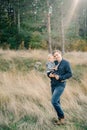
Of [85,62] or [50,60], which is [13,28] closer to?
[85,62]

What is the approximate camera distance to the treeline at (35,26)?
30641 mm

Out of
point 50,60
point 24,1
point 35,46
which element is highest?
point 24,1

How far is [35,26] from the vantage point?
31.9 meters

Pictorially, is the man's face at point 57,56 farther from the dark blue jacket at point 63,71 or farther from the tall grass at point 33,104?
the tall grass at point 33,104

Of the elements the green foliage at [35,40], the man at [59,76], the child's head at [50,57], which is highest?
the child's head at [50,57]

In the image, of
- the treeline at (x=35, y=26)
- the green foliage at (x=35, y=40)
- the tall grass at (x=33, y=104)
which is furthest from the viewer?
the green foliage at (x=35, y=40)

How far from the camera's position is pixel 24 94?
8.94 metres

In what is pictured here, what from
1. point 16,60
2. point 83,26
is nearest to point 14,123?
point 16,60

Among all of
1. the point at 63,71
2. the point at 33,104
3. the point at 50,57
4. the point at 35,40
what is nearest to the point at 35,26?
the point at 35,40

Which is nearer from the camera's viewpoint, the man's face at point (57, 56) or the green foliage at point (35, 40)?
the man's face at point (57, 56)

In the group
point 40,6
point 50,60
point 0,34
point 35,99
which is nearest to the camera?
point 50,60

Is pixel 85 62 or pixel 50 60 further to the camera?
pixel 85 62

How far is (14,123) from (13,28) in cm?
2852

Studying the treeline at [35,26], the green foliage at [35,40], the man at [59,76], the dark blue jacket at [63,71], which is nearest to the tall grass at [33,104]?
the man at [59,76]
